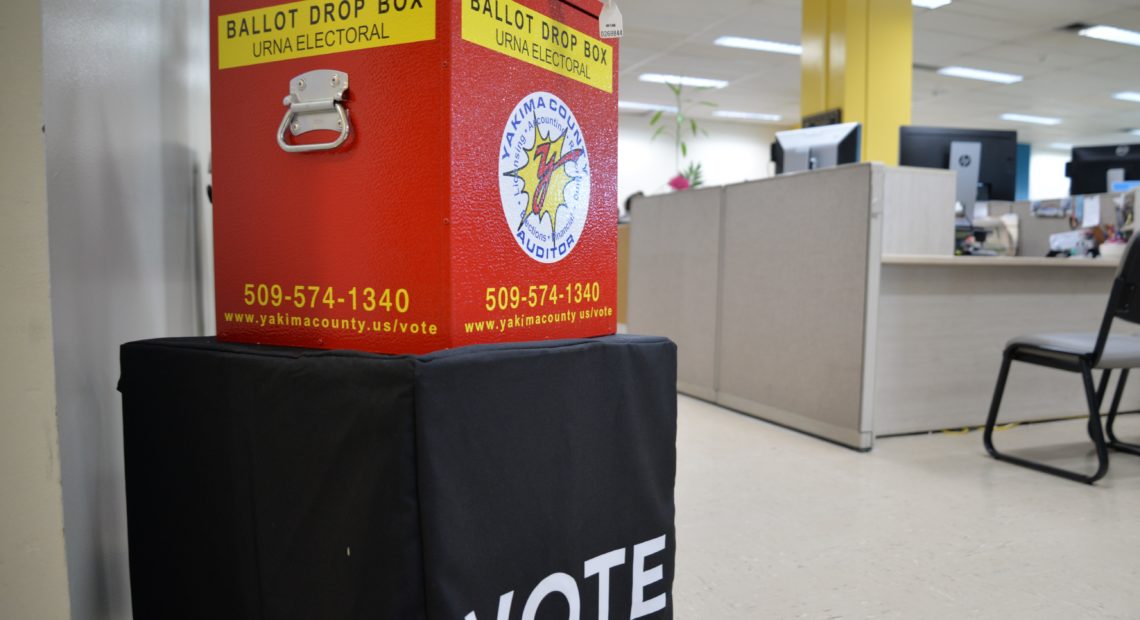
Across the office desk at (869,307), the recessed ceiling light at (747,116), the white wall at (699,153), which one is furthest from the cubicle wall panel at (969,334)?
the recessed ceiling light at (747,116)

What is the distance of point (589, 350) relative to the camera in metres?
0.73

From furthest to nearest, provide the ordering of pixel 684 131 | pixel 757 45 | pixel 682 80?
pixel 684 131
pixel 682 80
pixel 757 45

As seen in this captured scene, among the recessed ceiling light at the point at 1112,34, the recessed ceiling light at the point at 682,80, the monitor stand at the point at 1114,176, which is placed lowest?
the monitor stand at the point at 1114,176

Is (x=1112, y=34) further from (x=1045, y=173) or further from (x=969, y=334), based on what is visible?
(x=1045, y=173)

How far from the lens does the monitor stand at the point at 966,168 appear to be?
3043 mm

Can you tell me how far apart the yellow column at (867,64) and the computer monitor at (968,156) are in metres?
1.53

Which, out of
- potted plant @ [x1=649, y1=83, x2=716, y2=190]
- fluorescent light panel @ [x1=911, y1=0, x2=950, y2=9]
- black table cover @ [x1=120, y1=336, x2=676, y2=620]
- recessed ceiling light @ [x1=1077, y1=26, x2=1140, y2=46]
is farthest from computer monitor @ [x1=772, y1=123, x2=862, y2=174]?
recessed ceiling light @ [x1=1077, y1=26, x2=1140, y2=46]

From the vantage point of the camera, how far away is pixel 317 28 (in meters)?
0.67

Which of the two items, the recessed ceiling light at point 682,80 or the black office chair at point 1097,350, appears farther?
the recessed ceiling light at point 682,80

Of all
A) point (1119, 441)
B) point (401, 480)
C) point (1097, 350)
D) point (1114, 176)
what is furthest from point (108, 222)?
point (1114, 176)

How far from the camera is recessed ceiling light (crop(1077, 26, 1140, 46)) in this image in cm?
600

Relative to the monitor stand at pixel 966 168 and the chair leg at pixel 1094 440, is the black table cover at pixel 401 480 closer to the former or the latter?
the chair leg at pixel 1094 440

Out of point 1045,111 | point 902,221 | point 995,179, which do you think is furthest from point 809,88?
point 1045,111

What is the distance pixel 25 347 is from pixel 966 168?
10.9ft
